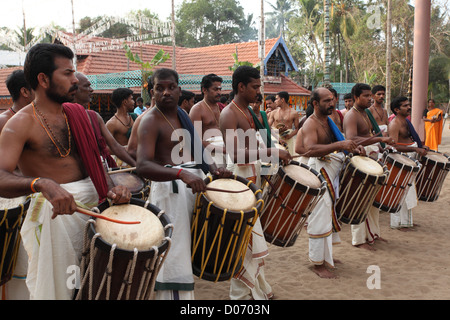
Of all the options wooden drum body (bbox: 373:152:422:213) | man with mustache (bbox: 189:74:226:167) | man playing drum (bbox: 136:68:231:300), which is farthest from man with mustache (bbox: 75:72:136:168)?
wooden drum body (bbox: 373:152:422:213)

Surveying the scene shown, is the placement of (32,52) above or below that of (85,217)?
above

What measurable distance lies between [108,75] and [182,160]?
1555 centimetres

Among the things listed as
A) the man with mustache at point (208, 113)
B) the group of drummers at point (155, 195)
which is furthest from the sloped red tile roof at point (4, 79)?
the group of drummers at point (155, 195)

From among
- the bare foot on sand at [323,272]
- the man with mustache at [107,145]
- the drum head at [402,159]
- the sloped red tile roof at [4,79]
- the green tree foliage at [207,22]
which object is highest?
the green tree foliage at [207,22]

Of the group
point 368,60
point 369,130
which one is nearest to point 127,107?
point 369,130

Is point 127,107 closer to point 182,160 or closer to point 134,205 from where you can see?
point 182,160

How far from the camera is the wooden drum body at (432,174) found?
6.60 meters

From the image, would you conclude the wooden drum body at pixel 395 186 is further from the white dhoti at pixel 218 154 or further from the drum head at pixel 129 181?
the drum head at pixel 129 181

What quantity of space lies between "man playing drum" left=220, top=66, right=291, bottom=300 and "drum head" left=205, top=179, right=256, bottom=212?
83 cm

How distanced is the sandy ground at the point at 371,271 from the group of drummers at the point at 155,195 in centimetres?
30

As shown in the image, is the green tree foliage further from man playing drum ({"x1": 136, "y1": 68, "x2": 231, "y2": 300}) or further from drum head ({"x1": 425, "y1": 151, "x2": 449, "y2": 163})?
man playing drum ({"x1": 136, "y1": 68, "x2": 231, "y2": 300})

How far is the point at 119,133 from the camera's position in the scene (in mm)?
6156

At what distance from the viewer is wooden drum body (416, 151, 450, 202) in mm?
6602
